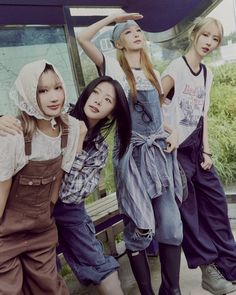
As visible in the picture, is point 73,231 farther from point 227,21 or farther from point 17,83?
point 227,21

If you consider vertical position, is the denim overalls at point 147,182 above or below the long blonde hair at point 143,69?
below

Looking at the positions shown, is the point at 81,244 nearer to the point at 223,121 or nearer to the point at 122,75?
the point at 122,75

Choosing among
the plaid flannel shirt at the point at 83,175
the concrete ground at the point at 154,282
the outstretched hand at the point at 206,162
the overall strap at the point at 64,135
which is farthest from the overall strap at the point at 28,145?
the concrete ground at the point at 154,282

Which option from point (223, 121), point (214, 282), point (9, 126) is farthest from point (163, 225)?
point (223, 121)

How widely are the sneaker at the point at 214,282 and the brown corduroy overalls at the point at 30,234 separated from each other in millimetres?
1197

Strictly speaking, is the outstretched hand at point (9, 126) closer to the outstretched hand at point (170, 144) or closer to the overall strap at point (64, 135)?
the overall strap at point (64, 135)

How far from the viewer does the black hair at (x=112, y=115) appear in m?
2.03

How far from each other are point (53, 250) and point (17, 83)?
793 millimetres

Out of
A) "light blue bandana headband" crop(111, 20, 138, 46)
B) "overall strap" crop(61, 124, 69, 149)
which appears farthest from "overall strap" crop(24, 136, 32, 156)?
"light blue bandana headband" crop(111, 20, 138, 46)

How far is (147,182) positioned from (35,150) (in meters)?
0.76

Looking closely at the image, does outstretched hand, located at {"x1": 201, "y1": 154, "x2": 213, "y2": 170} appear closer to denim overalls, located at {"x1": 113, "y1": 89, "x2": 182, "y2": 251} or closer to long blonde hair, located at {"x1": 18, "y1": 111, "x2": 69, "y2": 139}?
denim overalls, located at {"x1": 113, "y1": 89, "x2": 182, "y2": 251}

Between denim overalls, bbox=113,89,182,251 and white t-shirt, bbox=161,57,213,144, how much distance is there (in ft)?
0.74

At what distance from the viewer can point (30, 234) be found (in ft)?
5.91

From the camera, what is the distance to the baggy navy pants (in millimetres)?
2600
